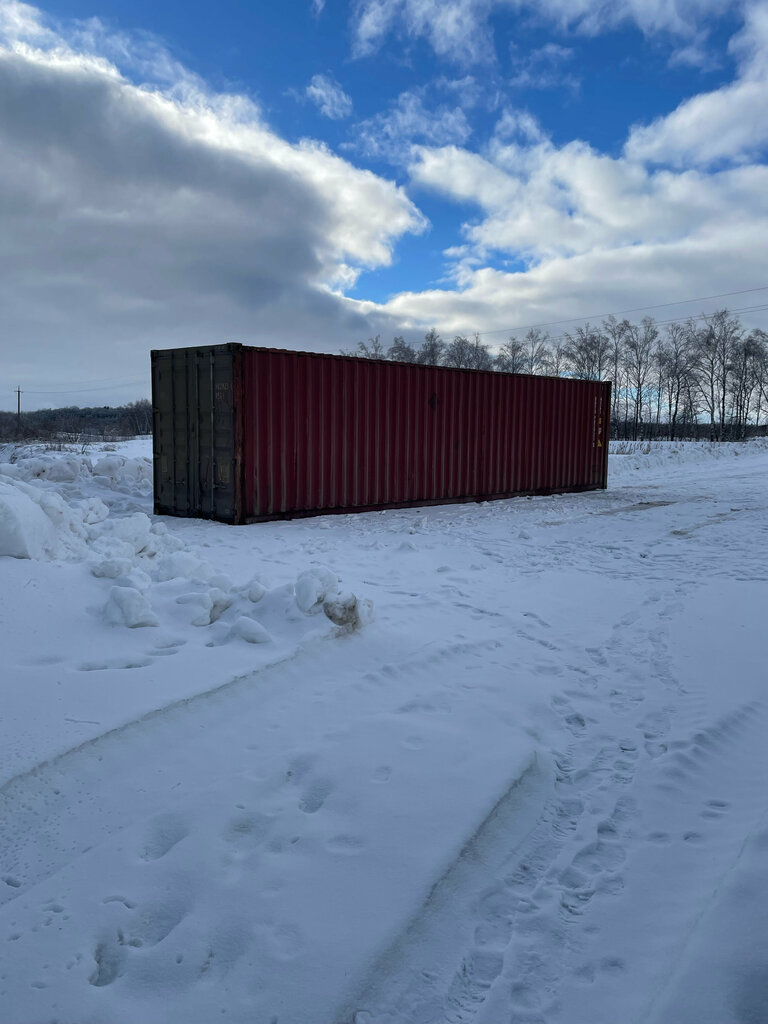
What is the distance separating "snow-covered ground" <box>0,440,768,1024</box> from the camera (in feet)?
6.29

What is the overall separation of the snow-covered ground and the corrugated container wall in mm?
4477

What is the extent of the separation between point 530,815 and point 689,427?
53.4 m

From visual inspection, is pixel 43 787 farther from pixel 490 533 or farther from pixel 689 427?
pixel 689 427

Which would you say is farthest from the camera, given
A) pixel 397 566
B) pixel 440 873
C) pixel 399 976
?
pixel 397 566

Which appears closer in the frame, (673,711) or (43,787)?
(43,787)

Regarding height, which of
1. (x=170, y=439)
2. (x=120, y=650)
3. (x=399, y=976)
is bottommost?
(x=399, y=976)

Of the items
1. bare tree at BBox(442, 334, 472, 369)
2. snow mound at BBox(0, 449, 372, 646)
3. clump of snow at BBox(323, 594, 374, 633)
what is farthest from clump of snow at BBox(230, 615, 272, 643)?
bare tree at BBox(442, 334, 472, 369)

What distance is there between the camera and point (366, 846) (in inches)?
97.7

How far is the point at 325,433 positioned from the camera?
11.2 meters

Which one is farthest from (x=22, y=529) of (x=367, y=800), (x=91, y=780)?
(x=367, y=800)

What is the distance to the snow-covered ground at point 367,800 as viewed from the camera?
192cm

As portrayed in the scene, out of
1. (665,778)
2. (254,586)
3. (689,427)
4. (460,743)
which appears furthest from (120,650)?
(689,427)

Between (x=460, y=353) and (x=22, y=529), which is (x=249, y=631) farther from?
(x=460, y=353)

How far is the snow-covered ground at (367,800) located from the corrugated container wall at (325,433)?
4.48 meters
